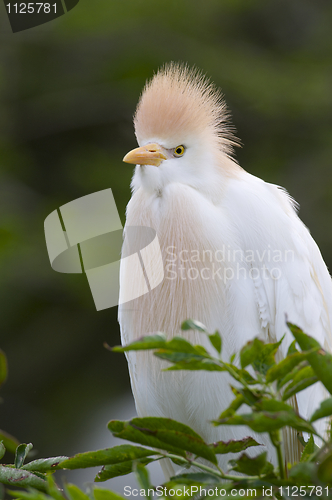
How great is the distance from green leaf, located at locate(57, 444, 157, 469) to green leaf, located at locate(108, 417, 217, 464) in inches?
Result: 1.0

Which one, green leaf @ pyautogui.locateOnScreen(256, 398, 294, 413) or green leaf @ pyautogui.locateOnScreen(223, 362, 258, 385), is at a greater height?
green leaf @ pyautogui.locateOnScreen(223, 362, 258, 385)

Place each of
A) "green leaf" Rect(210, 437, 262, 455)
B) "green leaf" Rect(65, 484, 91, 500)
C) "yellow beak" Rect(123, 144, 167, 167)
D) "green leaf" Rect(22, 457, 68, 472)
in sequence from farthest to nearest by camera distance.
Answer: "yellow beak" Rect(123, 144, 167, 167) < "green leaf" Rect(22, 457, 68, 472) < "green leaf" Rect(210, 437, 262, 455) < "green leaf" Rect(65, 484, 91, 500)

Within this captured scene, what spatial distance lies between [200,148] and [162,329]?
0.43m

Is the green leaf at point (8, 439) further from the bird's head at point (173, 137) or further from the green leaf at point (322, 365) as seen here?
the bird's head at point (173, 137)

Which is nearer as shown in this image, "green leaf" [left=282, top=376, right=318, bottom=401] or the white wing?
"green leaf" [left=282, top=376, right=318, bottom=401]

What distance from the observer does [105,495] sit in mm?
303

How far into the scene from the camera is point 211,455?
37cm

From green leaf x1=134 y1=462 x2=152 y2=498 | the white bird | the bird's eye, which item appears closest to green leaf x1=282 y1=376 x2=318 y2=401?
green leaf x1=134 y1=462 x2=152 y2=498

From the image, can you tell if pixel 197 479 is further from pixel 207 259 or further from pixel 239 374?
pixel 207 259

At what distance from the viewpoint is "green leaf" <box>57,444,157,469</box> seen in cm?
40

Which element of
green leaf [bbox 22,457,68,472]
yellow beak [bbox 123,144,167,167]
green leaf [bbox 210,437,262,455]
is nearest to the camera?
green leaf [bbox 210,437,262,455]

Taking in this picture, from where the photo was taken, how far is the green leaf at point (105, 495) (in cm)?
30

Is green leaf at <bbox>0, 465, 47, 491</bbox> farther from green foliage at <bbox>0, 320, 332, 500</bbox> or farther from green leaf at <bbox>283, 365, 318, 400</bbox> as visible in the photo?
green leaf at <bbox>283, 365, 318, 400</bbox>

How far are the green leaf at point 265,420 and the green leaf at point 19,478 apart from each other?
0.26 metres
